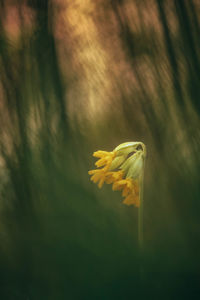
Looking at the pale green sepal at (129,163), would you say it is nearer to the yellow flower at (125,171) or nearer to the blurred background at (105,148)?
the yellow flower at (125,171)

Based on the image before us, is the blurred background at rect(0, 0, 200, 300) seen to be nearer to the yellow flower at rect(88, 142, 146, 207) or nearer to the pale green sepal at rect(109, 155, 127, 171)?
the yellow flower at rect(88, 142, 146, 207)

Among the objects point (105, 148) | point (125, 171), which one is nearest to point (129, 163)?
point (125, 171)

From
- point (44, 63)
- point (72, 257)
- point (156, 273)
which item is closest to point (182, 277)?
point (156, 273)

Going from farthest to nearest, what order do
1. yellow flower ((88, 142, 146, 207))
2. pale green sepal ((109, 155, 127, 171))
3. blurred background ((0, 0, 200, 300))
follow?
pale green sepal ((109, 155, 127, 171)), yellow flower ((88, 142, 146, 207)), blurred background ((0, 0, 200, 300))

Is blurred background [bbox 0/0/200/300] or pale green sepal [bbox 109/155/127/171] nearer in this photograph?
blurred background [bbox 0/0/200/300]

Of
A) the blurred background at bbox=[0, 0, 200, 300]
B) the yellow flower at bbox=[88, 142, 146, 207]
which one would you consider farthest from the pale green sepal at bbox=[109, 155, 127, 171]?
the blurred background at bbox=[0, 0, 200, 300]

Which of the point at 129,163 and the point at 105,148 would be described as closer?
the point at 105,148

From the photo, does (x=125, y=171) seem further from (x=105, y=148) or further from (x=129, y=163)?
(x=105, y=148)

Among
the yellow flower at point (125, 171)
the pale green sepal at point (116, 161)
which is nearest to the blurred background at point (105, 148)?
the yellow flower at point (125, 171)

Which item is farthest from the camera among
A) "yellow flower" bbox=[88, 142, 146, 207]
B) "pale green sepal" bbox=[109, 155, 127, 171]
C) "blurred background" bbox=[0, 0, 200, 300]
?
"pale green sepal" bbox=[109, 155, 127, 171]

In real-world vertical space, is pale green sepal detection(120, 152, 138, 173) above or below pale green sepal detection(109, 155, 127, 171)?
below
